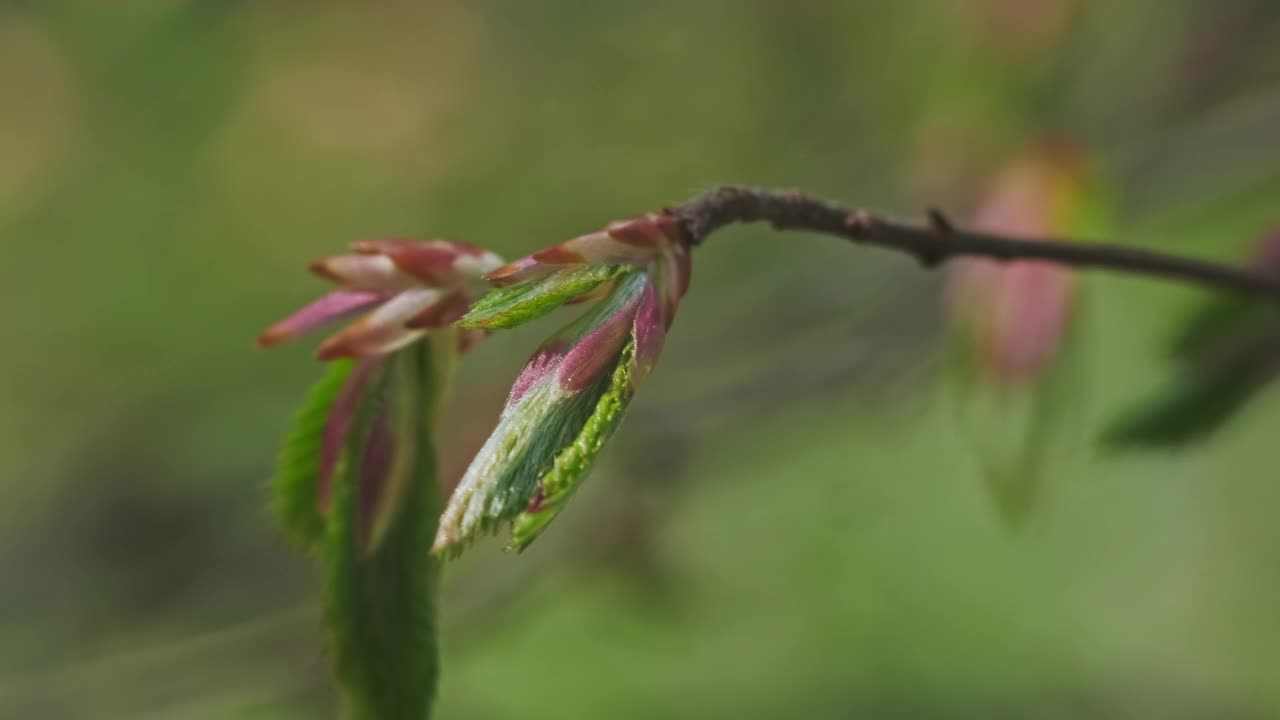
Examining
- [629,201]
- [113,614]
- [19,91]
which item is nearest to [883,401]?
[113,614]

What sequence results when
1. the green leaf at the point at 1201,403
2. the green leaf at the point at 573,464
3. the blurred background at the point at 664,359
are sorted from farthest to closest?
the blurred background at the point at 664,359, the green leaf at the point at 1201,403, the green leaf at the point at 573,464

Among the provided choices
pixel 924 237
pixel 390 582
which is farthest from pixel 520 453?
pixel 924 237

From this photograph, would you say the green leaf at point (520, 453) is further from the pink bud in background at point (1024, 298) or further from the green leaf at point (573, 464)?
the pink bud in background at point (1024, 298)

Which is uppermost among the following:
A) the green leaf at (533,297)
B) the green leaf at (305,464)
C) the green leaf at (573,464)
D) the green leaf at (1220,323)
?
the green leaf at (1220,323)

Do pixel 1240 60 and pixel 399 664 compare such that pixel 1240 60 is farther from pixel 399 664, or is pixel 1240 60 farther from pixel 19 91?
pixel 19 91

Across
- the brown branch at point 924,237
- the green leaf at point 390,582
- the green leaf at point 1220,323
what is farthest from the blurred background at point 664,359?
the green leaf at point 390,582

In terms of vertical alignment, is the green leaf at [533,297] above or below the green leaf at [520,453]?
above

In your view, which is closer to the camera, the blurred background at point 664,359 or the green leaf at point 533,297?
the green leaf at point 533,297
